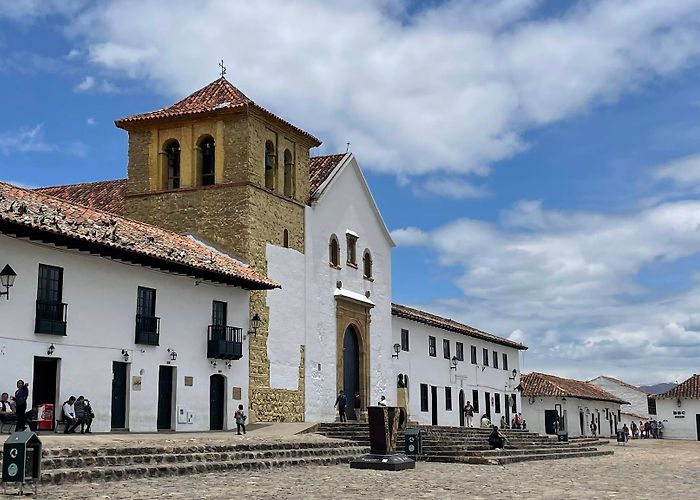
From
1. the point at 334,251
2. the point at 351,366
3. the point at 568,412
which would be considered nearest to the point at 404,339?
the point at 351,366

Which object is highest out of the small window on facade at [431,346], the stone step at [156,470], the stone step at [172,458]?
the small window on facade at [431,346]

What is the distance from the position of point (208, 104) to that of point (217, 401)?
10.4 metres

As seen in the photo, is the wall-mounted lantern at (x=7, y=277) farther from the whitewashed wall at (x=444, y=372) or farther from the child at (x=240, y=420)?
the whitewashed wall at (x=444, y=372)

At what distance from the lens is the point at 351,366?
116 ft

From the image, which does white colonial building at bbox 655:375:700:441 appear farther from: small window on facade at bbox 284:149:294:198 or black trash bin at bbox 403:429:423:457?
black trash bin at bbox 403:429:423:457

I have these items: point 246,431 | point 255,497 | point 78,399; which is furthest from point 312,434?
point 255,497

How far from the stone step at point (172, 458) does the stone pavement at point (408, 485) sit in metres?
0.81

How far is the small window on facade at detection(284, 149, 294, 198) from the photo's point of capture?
106 feet

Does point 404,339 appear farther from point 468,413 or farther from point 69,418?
point 69,418

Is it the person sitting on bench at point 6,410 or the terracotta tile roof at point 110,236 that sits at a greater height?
the terracotta tile roof at point 110,236

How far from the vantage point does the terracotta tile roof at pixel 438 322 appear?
1582 inches

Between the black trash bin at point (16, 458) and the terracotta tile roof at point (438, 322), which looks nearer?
the black trash bin at point (16, 458)

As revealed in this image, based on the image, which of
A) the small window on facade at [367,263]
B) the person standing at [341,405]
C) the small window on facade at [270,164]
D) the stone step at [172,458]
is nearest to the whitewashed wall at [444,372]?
the small window on facade at [367,263]

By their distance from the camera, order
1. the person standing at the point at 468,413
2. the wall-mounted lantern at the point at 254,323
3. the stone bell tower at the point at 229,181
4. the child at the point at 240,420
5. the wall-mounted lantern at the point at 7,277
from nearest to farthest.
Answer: the wall-mounted lantern at the point at 7,277 < the child at the point at 240,420 < the wall-mounted lantern at the point at 254,323 < the stone bell tower at the point at 229,181 < the person standing at the point at 468,413
